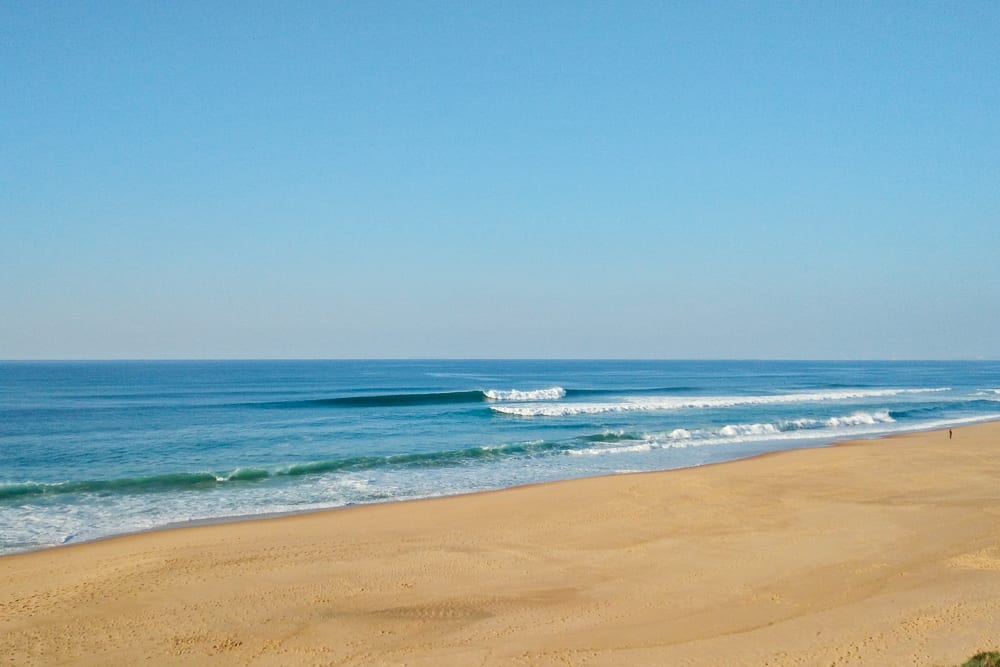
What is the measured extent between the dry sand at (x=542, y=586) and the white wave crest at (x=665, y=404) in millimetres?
24176

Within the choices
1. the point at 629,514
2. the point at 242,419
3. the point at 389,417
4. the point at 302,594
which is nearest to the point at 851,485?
the point at 629,514

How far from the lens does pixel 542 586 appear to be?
10.3 meters

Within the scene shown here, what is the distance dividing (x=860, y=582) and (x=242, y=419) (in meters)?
31.5

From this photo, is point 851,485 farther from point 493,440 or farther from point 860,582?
point 493,440

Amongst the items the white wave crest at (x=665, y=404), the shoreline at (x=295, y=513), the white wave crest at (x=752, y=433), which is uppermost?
the white wave crest at (x=665, y=404)

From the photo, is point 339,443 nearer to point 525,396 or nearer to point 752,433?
point 752,433

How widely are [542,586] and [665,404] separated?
120 feet

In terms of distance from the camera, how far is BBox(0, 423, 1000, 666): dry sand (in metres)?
8.11

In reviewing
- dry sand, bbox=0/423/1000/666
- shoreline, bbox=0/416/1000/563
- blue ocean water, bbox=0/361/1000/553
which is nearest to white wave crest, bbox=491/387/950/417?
blue ocean water, bbox=0/361/1000/553

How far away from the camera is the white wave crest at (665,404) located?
40719 millimetres

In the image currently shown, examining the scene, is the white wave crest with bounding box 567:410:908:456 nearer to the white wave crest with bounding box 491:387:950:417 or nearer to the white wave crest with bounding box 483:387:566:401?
the white wave crest with bounding box 491:387:950:417

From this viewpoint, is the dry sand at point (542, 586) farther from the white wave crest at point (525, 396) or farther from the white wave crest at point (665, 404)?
the white wave crest at point (525, 396)

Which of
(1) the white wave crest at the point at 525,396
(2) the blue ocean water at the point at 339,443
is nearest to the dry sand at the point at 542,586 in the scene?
(2) the blue ocean water at the point at 339,443

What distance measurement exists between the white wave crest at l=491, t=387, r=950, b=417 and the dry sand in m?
24.2
